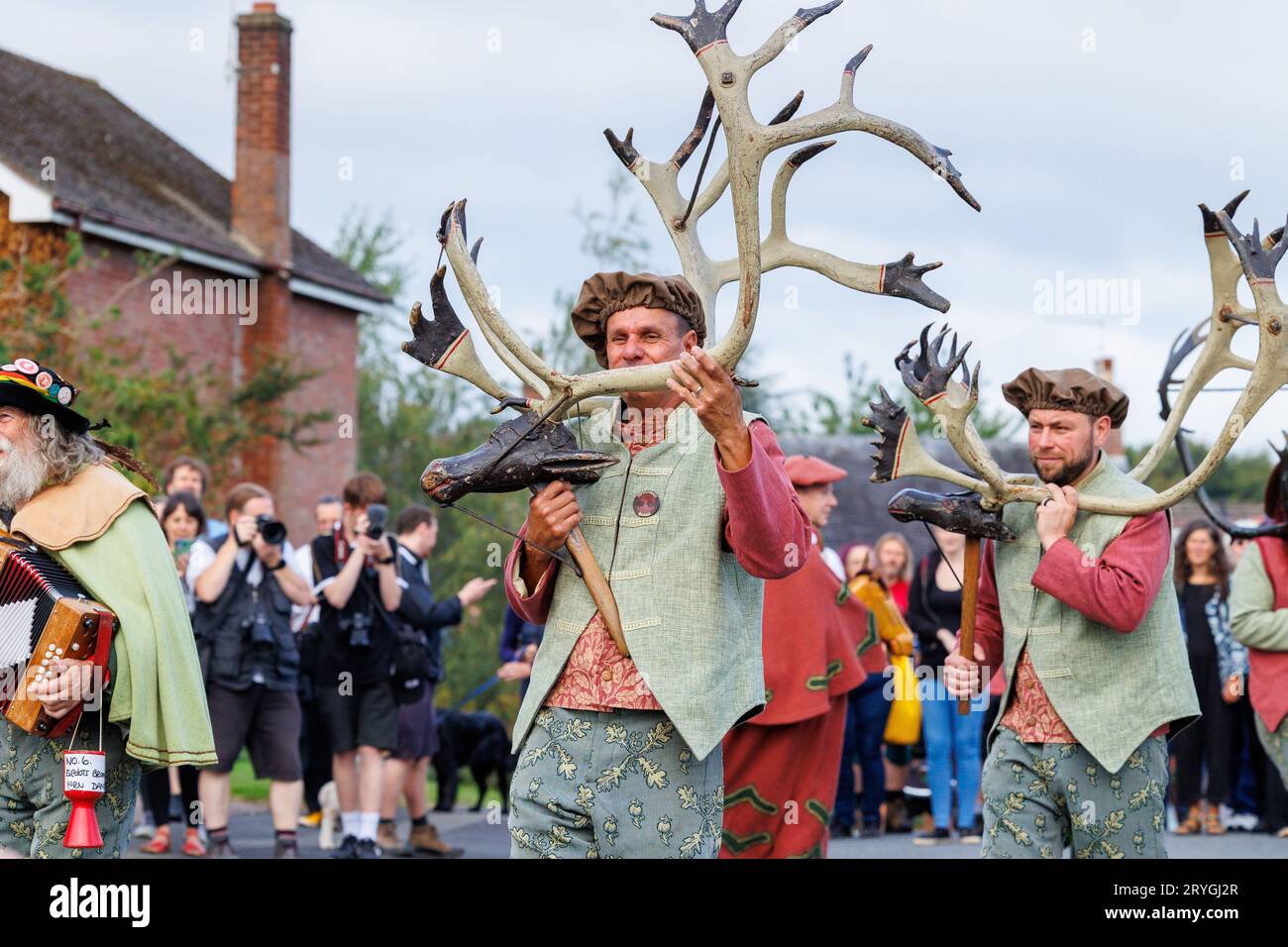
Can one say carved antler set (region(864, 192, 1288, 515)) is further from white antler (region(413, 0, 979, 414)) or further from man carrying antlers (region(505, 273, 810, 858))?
man carrying antlers (region(505, 273, 810, 858))

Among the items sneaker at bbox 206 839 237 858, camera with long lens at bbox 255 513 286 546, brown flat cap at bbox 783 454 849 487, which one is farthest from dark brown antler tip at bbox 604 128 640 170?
sneaker at bbox 206 839 237 858

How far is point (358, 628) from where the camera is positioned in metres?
9.64

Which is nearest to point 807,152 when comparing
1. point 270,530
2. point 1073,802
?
point 1073,802

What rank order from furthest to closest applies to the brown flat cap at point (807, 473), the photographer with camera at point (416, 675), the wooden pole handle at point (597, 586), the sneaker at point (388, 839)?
the sneaker at point (388, 839) → the photographer with camera at point (416, 675) → the brown flat cap at point (807, 473) → the wooden pole handle at point (597, 586)

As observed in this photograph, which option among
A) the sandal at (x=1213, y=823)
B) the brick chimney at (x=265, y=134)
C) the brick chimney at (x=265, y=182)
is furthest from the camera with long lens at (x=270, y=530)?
the brick chimney at (x=265, y=134)

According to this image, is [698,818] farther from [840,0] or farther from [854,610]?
[854,610]

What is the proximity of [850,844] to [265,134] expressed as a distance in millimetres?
16169

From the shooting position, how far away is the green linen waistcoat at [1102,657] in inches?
204

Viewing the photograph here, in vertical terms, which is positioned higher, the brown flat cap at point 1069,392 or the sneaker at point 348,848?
the brown flat cap at point 1069,392

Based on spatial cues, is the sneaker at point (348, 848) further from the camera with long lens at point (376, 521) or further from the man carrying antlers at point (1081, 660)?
the man carrying antlers at point (1081, 660)

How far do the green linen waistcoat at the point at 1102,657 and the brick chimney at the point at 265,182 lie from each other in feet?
62.8

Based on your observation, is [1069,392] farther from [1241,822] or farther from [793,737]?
[1241,822]
